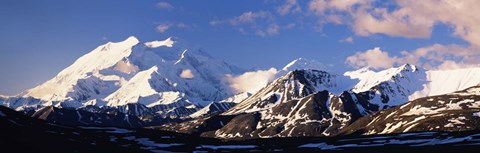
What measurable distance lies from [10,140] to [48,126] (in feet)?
Result: 199

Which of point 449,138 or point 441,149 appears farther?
point 449,138

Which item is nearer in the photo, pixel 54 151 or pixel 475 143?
pixel 54 151

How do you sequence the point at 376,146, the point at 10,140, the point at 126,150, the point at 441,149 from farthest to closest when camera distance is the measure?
the point at 376,146
the point at 126,150
the point at 441,149
the point at 10,140

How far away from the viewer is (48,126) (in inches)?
7633

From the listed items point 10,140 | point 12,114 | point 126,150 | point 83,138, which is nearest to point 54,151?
point 10,140

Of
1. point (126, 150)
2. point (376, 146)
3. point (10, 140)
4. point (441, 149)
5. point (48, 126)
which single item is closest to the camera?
point (10, 140)

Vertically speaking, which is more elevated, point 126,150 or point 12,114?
point 12,114

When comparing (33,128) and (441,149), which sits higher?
(33,128)

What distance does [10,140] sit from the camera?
5285 inches

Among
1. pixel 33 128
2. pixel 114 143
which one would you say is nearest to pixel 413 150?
pixel 114 143

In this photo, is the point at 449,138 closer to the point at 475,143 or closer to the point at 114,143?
the point at 475,143

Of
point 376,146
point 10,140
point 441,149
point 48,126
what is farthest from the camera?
point 48,126

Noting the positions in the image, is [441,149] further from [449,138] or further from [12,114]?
[12,114]

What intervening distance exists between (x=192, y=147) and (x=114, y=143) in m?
27.0
